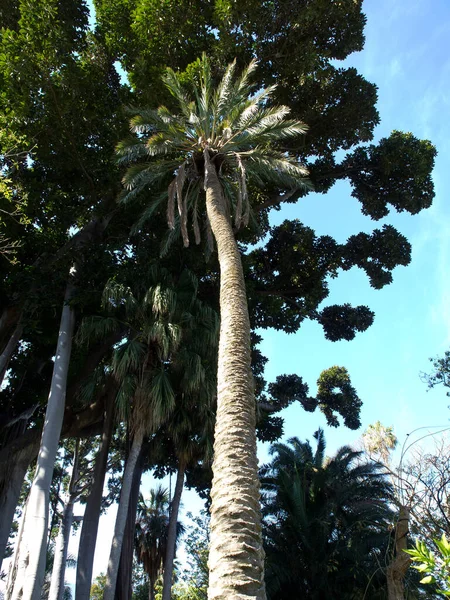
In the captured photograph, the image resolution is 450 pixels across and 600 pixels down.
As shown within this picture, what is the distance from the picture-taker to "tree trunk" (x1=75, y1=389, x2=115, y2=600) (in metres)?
11.7

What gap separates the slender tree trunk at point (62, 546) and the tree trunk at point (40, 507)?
934 centimetres

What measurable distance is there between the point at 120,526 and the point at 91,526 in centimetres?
175

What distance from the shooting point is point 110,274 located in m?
14.0

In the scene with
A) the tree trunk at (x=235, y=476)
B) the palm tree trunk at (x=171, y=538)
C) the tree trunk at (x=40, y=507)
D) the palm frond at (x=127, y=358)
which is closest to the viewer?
the tree trunk at (x=235, y=476)

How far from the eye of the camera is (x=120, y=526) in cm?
1104

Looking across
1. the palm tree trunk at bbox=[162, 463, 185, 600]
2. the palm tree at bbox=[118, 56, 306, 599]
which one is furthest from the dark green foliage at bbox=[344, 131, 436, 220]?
the palm tree trunk at bbox=[162, 463, 185, 600]

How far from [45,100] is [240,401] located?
12.1 metres

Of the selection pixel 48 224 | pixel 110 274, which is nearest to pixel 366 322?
pixel 110 274

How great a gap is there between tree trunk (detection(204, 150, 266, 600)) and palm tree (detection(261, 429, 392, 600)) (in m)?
8.93

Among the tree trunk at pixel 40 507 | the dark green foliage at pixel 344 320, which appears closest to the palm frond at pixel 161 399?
the tree trunk at pixel 40 507

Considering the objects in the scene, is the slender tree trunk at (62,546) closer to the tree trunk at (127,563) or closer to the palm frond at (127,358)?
the tree trunk at (127,563)

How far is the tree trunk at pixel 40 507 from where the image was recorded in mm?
9625

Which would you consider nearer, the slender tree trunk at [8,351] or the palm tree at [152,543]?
the slender tree trunk at [8,351]

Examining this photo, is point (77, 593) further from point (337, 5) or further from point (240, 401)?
point (337, 5)
